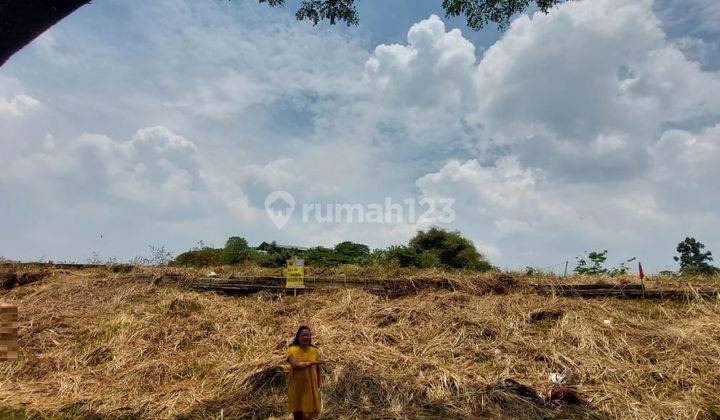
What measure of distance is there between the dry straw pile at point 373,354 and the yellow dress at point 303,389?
3.24 feet

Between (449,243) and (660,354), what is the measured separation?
1506cm

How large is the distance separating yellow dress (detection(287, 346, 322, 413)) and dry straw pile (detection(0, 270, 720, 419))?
0.99 meters

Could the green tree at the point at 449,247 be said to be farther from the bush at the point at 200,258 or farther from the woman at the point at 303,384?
the woman at the point at 303,384

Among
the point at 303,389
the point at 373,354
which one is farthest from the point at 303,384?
the point at 373,354

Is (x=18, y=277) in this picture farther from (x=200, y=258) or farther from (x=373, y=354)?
(x=373, y=354)

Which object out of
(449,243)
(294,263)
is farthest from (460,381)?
(449,243)

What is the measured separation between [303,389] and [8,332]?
3.12 meters

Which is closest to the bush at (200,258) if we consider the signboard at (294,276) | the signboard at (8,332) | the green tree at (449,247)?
the signboard at (294,276)

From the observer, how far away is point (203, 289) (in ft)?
37.7

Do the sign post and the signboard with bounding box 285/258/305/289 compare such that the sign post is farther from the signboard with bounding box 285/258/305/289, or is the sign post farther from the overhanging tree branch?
the overhanging tree branch

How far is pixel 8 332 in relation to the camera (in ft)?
11.7

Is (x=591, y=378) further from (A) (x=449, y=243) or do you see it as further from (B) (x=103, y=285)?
(A) (x=449, y=243)

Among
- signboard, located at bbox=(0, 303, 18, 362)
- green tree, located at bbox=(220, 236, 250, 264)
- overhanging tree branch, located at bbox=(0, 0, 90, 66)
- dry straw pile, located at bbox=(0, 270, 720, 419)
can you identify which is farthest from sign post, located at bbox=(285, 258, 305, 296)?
overhanging tree branch, located at bbox=(0, 0, 90, 66)

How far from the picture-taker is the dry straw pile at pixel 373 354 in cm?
659
